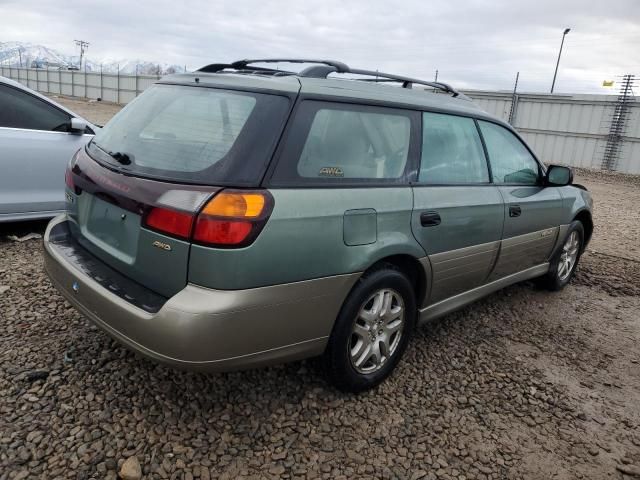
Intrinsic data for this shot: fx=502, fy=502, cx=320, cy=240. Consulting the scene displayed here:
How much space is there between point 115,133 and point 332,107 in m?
1.20

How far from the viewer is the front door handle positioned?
109 inches

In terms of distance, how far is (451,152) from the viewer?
123 inches

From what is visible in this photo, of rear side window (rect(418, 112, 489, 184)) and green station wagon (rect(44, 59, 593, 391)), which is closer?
green station wagon (rect(44, 59, 593, 391))

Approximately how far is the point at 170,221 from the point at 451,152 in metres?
1.85

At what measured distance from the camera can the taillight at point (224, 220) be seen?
6.56 ft

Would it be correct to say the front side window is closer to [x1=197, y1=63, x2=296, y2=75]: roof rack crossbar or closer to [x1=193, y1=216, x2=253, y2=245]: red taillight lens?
[x1=197, y1=63, x2=296, y2=75]: roof rack crossbar

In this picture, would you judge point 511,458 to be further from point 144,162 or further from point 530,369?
point 144,162

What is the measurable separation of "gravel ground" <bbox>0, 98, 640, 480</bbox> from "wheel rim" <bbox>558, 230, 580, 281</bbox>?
1.05 m

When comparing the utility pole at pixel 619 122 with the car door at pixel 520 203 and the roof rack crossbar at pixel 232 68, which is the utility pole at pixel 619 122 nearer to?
the car door at pixel 520 203

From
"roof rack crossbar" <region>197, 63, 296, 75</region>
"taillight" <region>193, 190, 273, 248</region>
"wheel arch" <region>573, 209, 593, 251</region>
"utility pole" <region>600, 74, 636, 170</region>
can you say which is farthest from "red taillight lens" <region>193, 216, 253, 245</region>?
"utility pole" <region>600, 74, 636, 170</region>

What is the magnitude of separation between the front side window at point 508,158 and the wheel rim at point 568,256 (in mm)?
964

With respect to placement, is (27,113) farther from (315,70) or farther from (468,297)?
(468,297)

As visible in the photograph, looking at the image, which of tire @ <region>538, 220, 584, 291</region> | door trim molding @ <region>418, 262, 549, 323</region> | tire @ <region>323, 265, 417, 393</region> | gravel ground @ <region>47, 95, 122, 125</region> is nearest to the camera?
tire @ <region>323, 265, 417, 393</region>

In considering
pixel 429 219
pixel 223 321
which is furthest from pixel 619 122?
pixel 223 321
